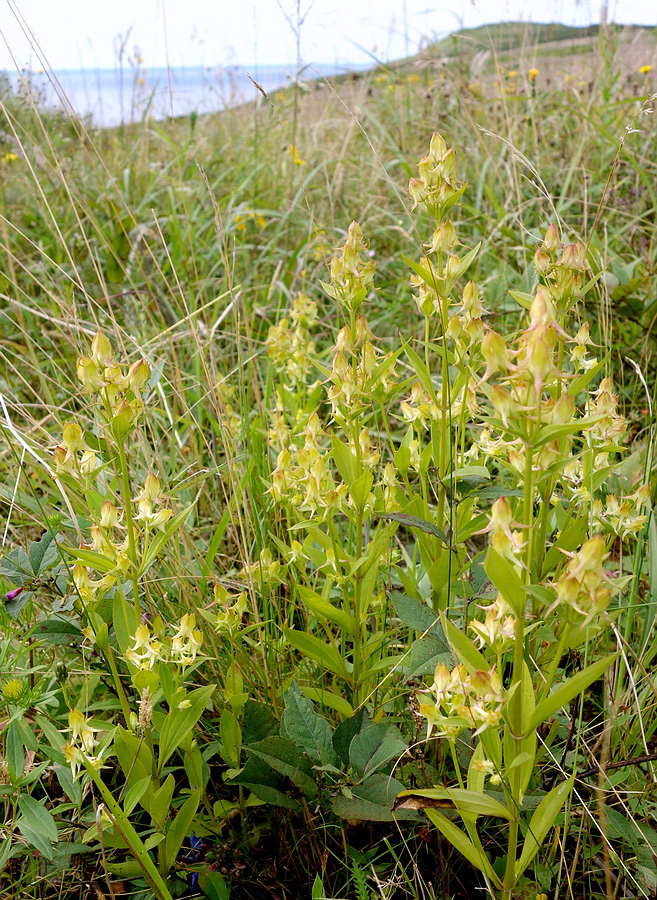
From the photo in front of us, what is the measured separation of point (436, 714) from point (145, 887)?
2.01ft

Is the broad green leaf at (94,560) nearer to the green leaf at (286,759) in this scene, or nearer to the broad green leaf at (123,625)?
the broad green leaf at (123,625)

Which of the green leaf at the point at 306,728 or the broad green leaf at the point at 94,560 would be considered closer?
the broad green leaf at the point at 94,560

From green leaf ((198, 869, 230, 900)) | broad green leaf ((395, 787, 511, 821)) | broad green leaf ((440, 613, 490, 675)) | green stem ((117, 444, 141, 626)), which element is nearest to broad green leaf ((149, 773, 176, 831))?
green leaf ((198, 869, 230, 900))

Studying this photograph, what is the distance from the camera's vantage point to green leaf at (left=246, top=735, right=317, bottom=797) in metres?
1.12

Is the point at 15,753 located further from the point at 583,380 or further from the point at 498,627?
the point at 583,380

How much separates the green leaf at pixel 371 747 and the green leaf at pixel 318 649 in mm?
120

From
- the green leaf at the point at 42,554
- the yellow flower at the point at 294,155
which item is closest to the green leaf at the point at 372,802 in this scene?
the green leaf at the point at 42,554

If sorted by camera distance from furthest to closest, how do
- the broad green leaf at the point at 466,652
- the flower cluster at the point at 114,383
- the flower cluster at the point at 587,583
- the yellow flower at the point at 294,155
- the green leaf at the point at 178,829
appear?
the yellow flower at the point at 294,155
the green leaf at the point at 178,829
the flower cluster at the point at 114,383
the broad green leaf at the point at 466,652
the flower cluster at the point at 587,583

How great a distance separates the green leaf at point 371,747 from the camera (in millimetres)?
1105

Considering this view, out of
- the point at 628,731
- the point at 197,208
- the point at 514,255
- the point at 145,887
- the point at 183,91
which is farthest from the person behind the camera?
the point at 183,91

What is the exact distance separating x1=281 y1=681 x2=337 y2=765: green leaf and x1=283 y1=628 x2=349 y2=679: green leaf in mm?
60

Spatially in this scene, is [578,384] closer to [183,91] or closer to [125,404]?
[125,404]

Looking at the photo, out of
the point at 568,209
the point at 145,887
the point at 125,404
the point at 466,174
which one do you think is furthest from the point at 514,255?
the point at 145,887

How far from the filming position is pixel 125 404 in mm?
960
